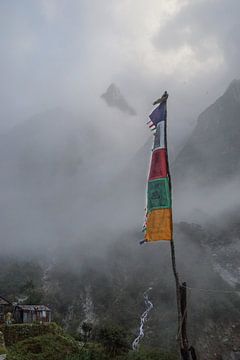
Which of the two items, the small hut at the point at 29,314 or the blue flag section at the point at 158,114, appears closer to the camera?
the blue flag section at the point at 158,114

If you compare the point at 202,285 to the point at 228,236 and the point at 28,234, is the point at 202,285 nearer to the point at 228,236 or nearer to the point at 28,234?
the point at 228,236

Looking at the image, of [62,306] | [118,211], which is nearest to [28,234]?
[118,211]

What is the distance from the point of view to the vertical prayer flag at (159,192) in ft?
48.7

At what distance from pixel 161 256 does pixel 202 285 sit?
78.1 feet

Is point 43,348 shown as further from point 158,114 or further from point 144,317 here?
point 144,317

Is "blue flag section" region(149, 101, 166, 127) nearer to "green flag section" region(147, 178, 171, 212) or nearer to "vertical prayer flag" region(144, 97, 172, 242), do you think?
"vertical prayer flag" region(144, 97, 172, 242)

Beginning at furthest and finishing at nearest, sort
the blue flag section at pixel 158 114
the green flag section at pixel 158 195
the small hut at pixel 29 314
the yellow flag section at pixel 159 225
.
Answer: the small hut at pixel 29 314
the blue flag section at pixel 158 114
the green flag section at pixel 158 195
the yellow flag section at pixel 159 225

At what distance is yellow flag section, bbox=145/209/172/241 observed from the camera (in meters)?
14.7

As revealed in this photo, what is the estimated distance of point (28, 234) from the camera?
174500mm

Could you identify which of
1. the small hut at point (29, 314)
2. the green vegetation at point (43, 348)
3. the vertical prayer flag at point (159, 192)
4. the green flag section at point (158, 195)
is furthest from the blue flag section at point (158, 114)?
the small hut at point (29, 314)

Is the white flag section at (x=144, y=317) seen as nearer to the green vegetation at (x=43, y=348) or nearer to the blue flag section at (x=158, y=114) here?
the green vegetation at (x=43, y=348)

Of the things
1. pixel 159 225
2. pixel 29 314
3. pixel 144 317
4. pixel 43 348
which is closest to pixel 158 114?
pixel 159 225

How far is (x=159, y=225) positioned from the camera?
14945 millimetres

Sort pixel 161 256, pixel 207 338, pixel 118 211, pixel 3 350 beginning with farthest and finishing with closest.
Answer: pixel 118 211 → pixel 161 256 → pixel 207 338 → pixel 3 350
